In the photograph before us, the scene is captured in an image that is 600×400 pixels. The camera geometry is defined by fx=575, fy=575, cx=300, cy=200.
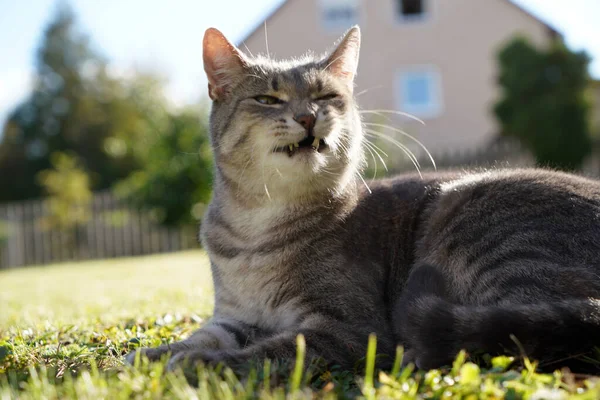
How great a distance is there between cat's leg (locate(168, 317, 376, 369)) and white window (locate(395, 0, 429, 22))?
17451 mm

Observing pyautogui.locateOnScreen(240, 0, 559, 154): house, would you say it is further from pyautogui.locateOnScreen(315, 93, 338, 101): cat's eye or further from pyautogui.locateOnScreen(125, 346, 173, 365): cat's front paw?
pyautogui.locateOnScreen(125, 346, 173, 365): cat's front paw

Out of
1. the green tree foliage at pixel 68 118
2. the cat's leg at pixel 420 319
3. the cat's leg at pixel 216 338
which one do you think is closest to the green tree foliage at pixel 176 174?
the cat's leg at pixel 216 338

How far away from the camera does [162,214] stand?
43.2ft

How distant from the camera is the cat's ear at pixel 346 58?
3293 millimetres

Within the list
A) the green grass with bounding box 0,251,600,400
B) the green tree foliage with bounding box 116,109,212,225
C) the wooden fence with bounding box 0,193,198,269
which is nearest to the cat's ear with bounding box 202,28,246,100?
the green grass with bounding box 0,251,600,400

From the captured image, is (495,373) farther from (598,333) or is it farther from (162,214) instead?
(162,214)

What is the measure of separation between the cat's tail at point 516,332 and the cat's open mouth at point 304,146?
1008 millimetres

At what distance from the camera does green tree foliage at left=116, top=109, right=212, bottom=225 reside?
500 inches

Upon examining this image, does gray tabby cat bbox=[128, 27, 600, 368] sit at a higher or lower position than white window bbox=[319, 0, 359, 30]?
lower

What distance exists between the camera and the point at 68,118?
3212 centimetres

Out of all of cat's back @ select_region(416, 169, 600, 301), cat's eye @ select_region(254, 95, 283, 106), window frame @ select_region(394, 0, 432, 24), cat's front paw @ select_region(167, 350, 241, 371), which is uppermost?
window frame @ select_region(394, 0, 432, 24)

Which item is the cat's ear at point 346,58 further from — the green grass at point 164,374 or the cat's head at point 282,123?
the green grass at point 164,374

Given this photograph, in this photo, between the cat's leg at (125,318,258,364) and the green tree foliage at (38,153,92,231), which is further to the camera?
the green tree foliage at (38,153,92,231)

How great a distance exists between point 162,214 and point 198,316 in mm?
9649
